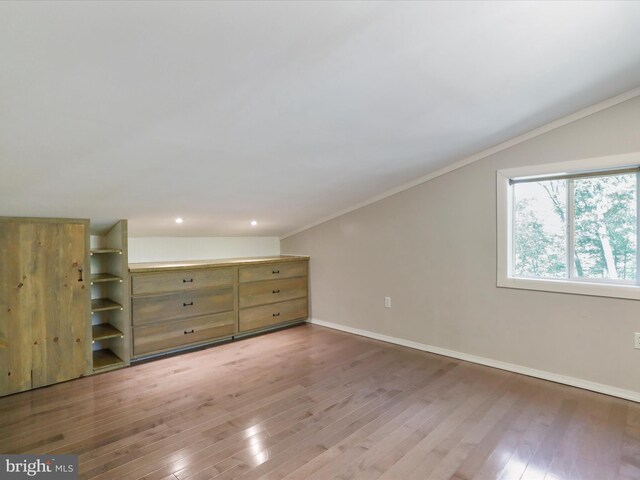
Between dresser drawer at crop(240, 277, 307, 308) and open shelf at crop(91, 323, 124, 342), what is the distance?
49.8 inches

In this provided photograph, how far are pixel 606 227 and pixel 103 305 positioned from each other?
4286 mm

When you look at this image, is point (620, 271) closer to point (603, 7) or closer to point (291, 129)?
point (603, 7)

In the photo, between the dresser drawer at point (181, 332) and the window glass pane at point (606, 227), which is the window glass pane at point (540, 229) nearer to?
the window glass pane at point (606, 227)

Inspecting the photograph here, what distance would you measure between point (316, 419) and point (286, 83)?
6.61 feet

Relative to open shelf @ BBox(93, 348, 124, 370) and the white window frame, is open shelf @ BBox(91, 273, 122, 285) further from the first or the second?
the white window frame

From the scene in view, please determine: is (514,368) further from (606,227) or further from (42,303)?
(42,303)

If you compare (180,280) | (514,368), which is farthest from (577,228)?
(180,280)

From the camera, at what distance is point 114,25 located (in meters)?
1.21

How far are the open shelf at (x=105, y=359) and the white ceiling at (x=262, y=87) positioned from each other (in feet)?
4.27

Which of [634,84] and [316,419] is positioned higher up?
[634,84]

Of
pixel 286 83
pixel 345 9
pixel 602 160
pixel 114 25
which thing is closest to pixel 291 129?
pixel 286 83

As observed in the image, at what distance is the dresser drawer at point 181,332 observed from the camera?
Result: 345 centimetres

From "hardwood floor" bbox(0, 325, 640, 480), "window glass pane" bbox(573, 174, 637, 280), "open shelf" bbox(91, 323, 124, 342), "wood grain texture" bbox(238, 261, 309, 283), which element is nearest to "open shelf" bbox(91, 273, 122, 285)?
"open shelf" bbox(91, 323, 124, 342)

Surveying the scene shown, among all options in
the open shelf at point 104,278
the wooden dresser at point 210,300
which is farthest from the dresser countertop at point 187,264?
the open shelf at point 104,278
